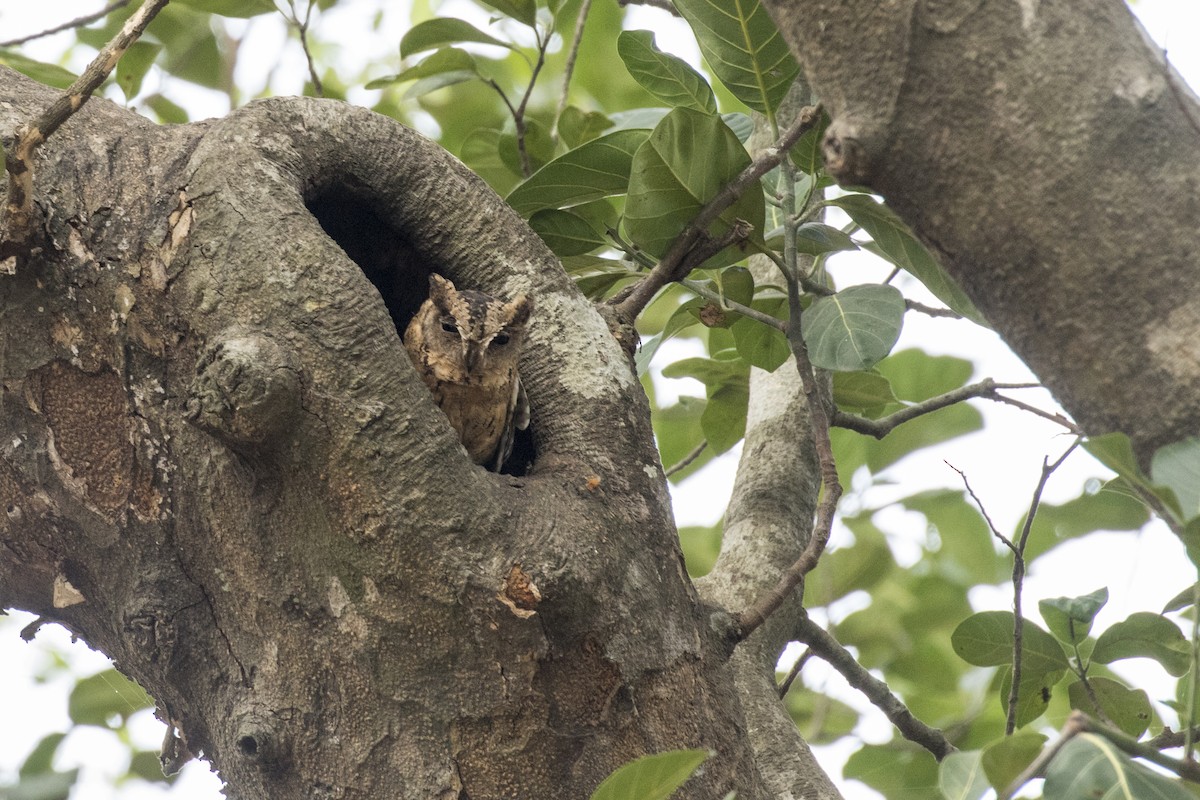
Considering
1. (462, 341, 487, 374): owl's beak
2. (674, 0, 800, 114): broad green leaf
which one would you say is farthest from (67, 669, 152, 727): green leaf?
(674, 0, 800, 114): broad green leaf

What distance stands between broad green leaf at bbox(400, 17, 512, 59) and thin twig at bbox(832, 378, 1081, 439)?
1.40 m

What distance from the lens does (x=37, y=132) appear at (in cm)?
168

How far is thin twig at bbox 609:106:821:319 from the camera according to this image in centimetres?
214

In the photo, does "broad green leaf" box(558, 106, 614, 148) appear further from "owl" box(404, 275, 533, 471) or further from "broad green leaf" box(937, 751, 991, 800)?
"broad green leaf" box(937, 751, 991, 800)

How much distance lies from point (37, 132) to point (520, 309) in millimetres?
937

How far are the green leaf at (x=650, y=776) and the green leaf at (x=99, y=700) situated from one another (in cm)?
188

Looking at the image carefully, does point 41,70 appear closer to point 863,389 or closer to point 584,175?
point 584,175

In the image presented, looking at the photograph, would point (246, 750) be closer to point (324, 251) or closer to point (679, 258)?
point (324, 251)

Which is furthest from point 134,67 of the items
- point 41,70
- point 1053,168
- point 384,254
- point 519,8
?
point 1053,168

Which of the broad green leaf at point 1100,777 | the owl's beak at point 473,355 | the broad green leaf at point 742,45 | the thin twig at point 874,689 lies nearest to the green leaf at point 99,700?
the owl's beak at point 473,355

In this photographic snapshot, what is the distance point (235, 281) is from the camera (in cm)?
181

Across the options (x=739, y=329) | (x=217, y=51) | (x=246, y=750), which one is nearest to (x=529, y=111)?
(x=217, y=51)

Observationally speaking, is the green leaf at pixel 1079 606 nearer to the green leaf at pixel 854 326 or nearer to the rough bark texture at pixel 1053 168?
the green leaf at pixel 854 326

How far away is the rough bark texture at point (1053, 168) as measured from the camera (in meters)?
1.16
